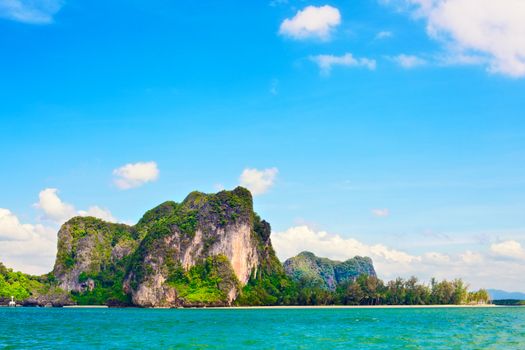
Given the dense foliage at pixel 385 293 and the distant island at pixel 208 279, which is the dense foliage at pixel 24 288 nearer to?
the distant island at pixel 208 279

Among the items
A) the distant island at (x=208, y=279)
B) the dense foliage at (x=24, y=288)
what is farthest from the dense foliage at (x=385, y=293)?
the dense foliage at (x=24, y=288)

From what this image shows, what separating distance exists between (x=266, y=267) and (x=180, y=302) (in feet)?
128

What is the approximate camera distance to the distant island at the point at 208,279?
502 ft

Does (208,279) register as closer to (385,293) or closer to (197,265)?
(197,265)

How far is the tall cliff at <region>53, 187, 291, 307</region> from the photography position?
152 m

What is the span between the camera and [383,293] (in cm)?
16050

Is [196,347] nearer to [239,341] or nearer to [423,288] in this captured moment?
[239,341]

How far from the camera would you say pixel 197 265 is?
159750 mm

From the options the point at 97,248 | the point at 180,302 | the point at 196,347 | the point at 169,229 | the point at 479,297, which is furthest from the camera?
the point at 97,248

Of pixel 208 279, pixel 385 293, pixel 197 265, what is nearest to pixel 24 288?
pixel 197 265

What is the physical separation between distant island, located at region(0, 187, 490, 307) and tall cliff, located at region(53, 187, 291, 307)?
0.26m

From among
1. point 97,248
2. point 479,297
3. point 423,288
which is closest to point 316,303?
point 423,288

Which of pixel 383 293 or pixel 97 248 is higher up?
pixel 97 248

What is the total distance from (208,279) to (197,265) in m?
7.01
